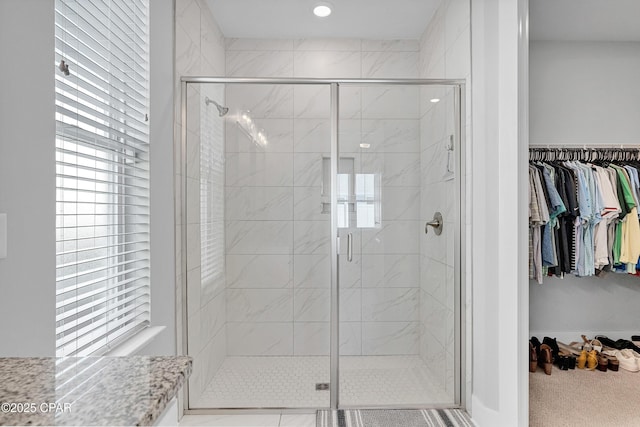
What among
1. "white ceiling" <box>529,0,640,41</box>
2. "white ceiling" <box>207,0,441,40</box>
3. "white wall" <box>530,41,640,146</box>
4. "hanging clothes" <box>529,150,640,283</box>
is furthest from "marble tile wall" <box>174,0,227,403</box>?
"white wall" <box>530,41,640,146</box>

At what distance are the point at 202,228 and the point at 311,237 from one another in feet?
2.07

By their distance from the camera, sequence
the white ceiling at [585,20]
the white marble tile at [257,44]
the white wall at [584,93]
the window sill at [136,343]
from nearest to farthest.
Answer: the window sill at [136,343] < the white ceiling at [585,20] < the white wall at [584,93] < the white marble tile at [257,44]

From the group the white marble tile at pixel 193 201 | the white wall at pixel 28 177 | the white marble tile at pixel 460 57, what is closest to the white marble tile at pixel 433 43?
the white marble tile at pixel 460 57

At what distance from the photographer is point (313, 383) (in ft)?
7.89

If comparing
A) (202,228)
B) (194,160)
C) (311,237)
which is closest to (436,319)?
(311,237)

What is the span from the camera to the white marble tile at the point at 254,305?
2.40 meters

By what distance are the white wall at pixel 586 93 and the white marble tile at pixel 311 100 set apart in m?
1.67

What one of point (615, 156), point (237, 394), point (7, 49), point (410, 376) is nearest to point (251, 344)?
point (237, 394)

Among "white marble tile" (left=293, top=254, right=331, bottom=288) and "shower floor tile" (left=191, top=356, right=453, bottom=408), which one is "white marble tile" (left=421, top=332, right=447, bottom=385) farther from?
"white marble tile" (left=293, top=254, right=331, bottom=288)

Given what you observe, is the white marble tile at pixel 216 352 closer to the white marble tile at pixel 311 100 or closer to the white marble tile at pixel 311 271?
the white marble tile at pixel 311 271

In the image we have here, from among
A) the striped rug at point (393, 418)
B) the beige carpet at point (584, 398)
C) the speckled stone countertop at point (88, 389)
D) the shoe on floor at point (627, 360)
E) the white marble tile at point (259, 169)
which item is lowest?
the striped rug at point (393, 418)

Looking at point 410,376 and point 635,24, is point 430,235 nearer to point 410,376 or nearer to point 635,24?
point 410,376

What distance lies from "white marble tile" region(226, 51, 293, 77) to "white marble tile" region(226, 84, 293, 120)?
1.03 m

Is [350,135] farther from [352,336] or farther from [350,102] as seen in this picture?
[352,336]
